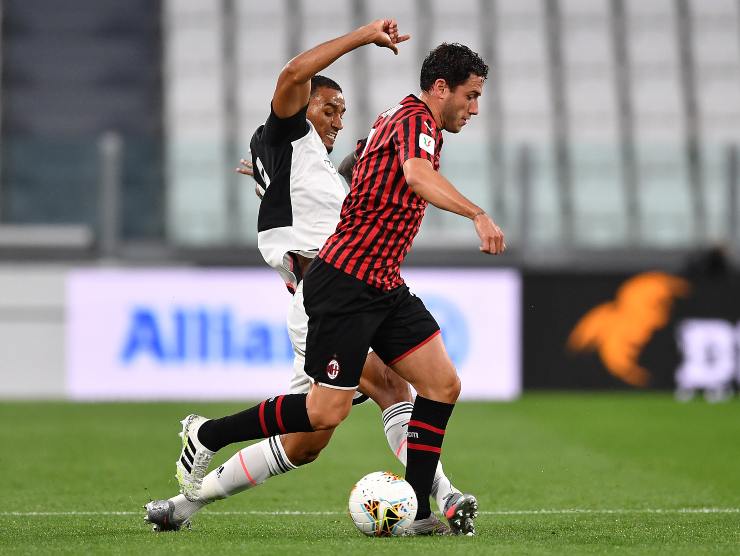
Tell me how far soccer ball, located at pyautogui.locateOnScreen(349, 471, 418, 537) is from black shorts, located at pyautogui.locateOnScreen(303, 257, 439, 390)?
416mm

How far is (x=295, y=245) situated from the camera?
6465mm

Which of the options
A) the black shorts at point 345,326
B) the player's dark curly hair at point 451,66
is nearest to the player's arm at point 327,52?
the player's dark curly hair at point 451,66

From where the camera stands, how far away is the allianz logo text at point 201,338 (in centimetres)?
1438

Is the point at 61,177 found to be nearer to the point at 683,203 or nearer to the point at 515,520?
the point at 683,203

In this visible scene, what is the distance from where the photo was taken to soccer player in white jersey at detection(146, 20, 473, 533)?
5.95 meters

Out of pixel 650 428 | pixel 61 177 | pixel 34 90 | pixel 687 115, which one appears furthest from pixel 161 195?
pixel 687 115

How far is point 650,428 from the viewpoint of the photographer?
1183 centimetres

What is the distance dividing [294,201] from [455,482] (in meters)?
2.46

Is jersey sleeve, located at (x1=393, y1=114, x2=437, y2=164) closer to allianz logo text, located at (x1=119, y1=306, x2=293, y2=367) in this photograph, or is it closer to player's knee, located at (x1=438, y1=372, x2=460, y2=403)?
player's knee, located at (x1=438, y1=372, x2=460, y2=403)

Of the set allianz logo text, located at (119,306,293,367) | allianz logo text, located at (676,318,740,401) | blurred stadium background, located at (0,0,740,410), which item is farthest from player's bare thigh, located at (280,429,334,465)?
allianz logo text, located at (676,318,740,401)

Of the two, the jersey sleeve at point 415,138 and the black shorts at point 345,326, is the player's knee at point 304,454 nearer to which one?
the black shorts at point 345,326

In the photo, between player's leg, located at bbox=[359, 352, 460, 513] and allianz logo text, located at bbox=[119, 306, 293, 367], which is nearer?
player's leg, located at bbox=[359, 352, 460, 513]

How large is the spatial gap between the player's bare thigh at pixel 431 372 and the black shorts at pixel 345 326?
0.11ft

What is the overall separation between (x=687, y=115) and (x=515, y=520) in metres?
17.2
